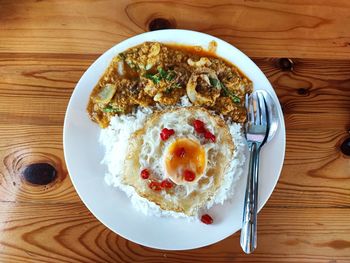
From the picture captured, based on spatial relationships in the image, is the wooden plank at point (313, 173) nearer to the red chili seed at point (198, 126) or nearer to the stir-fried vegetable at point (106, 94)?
the red chili seed at point (198, 126)

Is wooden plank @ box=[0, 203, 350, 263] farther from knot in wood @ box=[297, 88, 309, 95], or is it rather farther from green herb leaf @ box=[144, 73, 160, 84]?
green herb leaf @ box=[144, 73, 160, 84]

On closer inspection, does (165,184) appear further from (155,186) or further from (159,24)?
(159,24)

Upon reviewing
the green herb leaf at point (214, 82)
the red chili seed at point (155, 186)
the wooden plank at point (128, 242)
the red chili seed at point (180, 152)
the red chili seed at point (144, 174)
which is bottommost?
the wooden plank at point (128, 242)

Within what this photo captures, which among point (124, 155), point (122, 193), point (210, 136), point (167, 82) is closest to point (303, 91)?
point (210, 136)

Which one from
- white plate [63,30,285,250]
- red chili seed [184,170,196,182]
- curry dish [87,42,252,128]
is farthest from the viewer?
curry dish [87,42,252,128]

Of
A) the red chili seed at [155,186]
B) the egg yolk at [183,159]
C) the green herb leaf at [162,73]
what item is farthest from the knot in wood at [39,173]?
the green herb leaf at [162,73]

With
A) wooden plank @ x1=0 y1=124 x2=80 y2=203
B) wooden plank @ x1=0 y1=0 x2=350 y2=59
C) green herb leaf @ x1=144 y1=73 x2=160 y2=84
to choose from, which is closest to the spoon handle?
green herb leaf @ x1=144 y1=73 x2=160 y2=84
